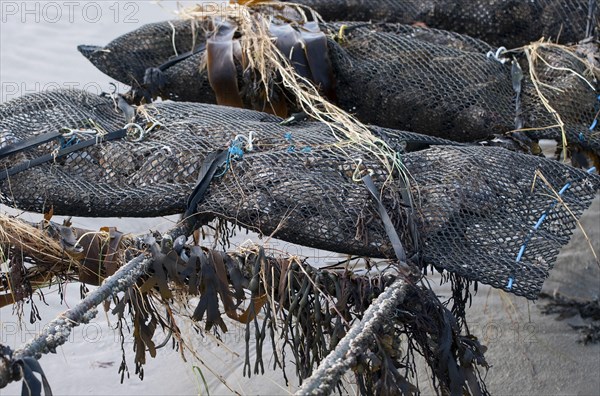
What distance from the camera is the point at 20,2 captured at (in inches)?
318

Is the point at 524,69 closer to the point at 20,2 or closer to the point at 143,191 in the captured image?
the point at 143,191

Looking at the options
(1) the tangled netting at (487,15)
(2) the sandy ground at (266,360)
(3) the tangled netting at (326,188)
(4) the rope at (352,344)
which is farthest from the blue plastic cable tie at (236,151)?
(1) the tangled netting at (487,15)

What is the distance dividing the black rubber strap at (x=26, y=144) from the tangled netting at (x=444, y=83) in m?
0.98

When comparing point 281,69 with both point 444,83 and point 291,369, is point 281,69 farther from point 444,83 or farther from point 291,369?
point 291,369

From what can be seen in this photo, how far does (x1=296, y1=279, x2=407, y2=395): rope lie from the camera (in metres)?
1.92

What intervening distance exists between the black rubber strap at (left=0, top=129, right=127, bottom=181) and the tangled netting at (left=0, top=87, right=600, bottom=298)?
22mm

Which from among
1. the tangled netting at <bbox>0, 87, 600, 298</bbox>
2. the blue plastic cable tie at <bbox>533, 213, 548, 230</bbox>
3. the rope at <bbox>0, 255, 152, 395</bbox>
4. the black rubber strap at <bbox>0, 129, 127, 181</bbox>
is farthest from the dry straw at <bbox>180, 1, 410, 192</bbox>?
the rope at <bbox>0, 255, 152, 395</bbox>

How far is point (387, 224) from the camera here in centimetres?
253

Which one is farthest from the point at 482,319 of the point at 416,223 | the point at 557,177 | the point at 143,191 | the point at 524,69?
the point at 143,191

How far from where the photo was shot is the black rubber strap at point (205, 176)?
8.90 ft

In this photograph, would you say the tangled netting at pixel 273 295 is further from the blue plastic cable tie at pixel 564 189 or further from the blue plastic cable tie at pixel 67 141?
the blue plastic cable tie at pixel 564 189

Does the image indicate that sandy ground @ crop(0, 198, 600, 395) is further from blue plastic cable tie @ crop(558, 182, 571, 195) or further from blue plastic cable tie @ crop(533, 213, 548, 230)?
blue plastic cable tie @ crop(533, 213, 548, 230)

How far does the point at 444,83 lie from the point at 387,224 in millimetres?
1292

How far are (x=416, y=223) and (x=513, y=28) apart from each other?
2146mm
